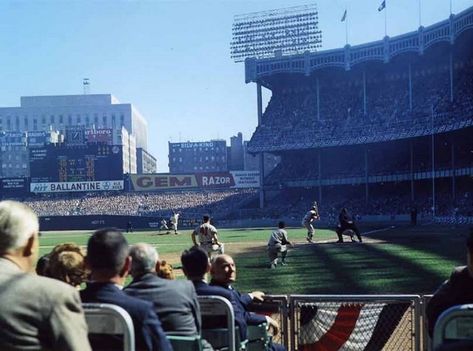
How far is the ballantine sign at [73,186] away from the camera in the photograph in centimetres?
7819

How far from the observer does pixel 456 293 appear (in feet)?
14.2

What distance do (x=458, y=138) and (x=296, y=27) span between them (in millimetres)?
34401

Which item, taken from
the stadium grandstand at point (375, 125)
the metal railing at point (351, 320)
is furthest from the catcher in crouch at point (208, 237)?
the stadium grandstand at point (375, 125)

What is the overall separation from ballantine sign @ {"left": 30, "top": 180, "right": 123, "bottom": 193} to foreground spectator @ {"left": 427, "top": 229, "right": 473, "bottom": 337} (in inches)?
2994

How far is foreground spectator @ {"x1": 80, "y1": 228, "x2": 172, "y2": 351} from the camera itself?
3666mm

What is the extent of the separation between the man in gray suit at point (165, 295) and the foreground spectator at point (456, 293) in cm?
173

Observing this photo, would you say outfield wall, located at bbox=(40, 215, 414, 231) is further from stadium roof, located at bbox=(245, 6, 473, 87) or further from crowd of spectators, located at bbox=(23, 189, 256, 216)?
stadium roof, located at bbox=(245, 6, 473, 87)

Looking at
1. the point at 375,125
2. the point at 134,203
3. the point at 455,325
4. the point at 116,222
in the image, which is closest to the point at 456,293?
the point at 455,325

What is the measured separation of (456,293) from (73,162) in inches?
2978

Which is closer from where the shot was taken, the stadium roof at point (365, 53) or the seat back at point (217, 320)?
the seat back at point (217, 320)

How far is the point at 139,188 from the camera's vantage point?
85.9m

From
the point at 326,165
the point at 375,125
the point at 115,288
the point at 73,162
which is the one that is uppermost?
the point at 375,125

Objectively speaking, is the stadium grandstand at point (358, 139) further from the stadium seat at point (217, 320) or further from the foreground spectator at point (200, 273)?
the stadium seat at point (217, 320)

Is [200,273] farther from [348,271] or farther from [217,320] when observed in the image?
[348,271]
